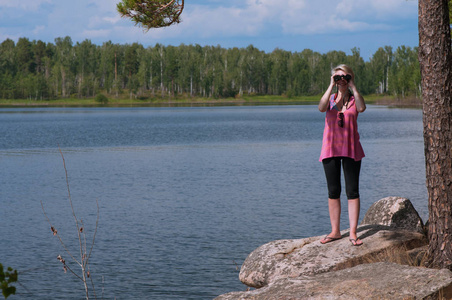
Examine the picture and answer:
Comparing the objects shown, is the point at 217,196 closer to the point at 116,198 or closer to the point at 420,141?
the point at 116,198

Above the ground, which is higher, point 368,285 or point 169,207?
point 368,285

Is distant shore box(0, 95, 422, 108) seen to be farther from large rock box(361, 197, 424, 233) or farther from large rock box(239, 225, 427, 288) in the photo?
large rock box(239, 225, 427, 288)

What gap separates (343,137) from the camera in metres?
7.75

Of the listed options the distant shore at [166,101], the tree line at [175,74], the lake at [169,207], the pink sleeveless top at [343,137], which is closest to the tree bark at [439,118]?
the pink sleeveless top at [343,137]

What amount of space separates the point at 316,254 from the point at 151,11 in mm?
5063

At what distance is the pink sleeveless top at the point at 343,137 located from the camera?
770 cm

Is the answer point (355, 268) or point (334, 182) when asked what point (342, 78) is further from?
point (355, 268)

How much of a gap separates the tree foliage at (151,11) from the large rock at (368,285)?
207 inches

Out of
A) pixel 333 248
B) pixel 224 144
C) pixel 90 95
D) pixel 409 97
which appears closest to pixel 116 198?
pixel 333 248

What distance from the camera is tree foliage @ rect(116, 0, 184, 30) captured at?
32.9 feet

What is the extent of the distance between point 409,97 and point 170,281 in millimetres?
108804

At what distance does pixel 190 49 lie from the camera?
177 m

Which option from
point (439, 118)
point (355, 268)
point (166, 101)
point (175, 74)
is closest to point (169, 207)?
point (355, 268)

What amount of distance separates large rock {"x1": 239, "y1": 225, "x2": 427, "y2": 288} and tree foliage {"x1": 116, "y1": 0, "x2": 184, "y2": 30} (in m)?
4.37
